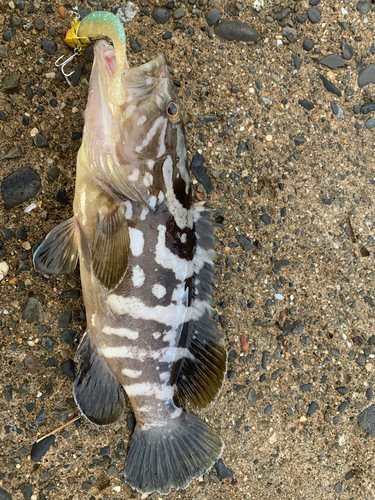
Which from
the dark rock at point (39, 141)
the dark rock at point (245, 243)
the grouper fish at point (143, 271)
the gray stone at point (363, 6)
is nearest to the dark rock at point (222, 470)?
the grouper fish at point (143, 271)

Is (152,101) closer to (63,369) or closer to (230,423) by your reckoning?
(63,369)

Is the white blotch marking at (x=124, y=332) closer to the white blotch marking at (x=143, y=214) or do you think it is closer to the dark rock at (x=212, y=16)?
the white blotch marking at (x=143, y=214)

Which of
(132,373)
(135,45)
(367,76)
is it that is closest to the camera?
(132,373)

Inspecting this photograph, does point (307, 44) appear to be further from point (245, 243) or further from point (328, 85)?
point (245, 243)

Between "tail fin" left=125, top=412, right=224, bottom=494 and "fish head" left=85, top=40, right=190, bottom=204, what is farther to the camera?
"tail fin" left=125, top=412, right=224, bottom=494

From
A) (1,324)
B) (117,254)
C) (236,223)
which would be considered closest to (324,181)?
(236,223)

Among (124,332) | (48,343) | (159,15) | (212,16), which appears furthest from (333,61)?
(48,343)

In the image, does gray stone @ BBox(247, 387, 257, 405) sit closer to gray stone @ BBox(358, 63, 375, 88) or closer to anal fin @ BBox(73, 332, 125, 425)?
anal fin @ BBox(73, 332, 125, 425)

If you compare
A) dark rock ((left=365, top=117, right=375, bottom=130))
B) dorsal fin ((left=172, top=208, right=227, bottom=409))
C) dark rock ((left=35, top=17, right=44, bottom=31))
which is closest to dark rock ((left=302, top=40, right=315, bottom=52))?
dark rock ((left=365, top=117, right=375, bottom=130))
